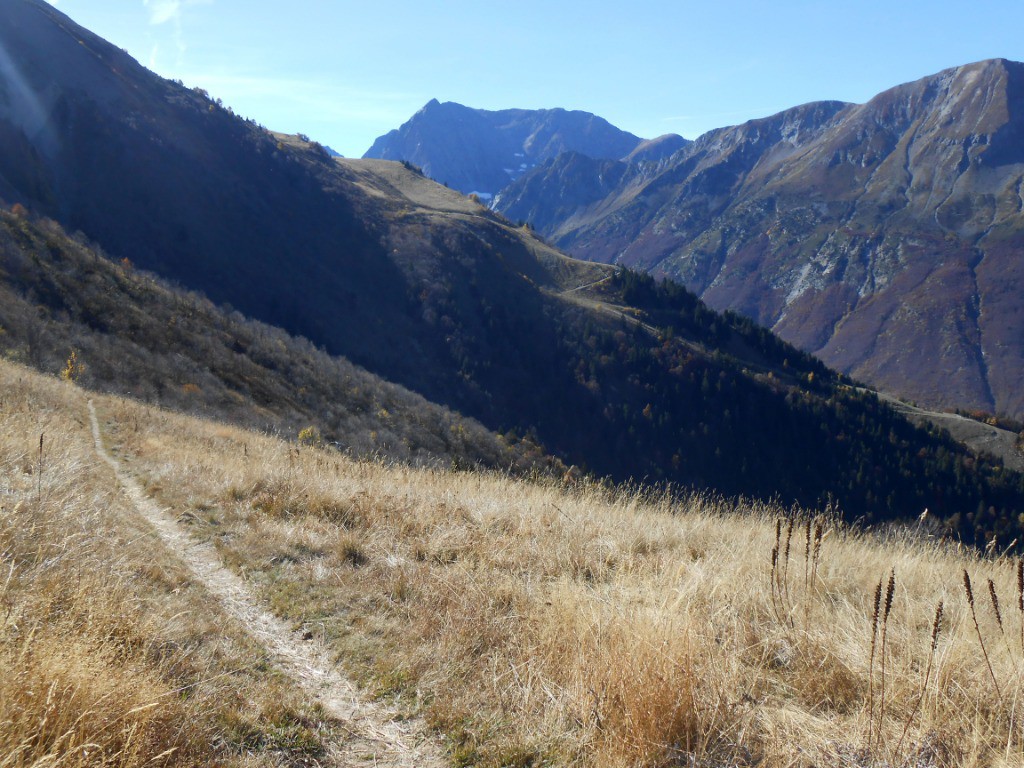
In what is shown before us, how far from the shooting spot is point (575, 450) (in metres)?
64.7

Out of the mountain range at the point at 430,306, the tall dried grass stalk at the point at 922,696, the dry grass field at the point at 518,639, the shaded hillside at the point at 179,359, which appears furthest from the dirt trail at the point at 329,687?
the mountain range at the point at 430,306

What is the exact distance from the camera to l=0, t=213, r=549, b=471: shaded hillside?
21.4 meters

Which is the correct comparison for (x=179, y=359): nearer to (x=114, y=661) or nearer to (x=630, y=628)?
(x=114, y=661)

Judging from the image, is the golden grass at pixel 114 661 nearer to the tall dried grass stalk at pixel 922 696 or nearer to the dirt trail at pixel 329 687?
the dirt trail at pixel 329 687

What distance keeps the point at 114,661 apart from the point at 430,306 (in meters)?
69.8

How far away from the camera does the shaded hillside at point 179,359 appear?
21422 mm

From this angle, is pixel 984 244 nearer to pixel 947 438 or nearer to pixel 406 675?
pixel 947 438

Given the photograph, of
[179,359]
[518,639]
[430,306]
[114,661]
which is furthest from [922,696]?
[430,306]

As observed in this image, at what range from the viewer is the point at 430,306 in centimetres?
7150

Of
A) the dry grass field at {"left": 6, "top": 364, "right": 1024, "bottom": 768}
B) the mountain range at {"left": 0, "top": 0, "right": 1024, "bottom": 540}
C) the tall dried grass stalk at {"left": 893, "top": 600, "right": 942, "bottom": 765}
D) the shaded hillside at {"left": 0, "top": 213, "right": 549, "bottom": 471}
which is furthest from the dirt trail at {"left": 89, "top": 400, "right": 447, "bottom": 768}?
the mountain range at {"left": 0, "top": 0, "right": 1024, "bottom": 540}

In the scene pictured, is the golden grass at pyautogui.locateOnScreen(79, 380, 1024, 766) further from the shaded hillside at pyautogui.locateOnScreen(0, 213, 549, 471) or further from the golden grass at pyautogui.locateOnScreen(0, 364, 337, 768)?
the shaded hillside at pyautogui.locateOnScreen(0, 213, 549, 471)

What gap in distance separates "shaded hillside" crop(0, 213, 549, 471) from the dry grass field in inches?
494

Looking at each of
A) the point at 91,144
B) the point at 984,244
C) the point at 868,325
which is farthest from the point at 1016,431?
the point at 984,244

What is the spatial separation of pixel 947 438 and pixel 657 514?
8998 cm
